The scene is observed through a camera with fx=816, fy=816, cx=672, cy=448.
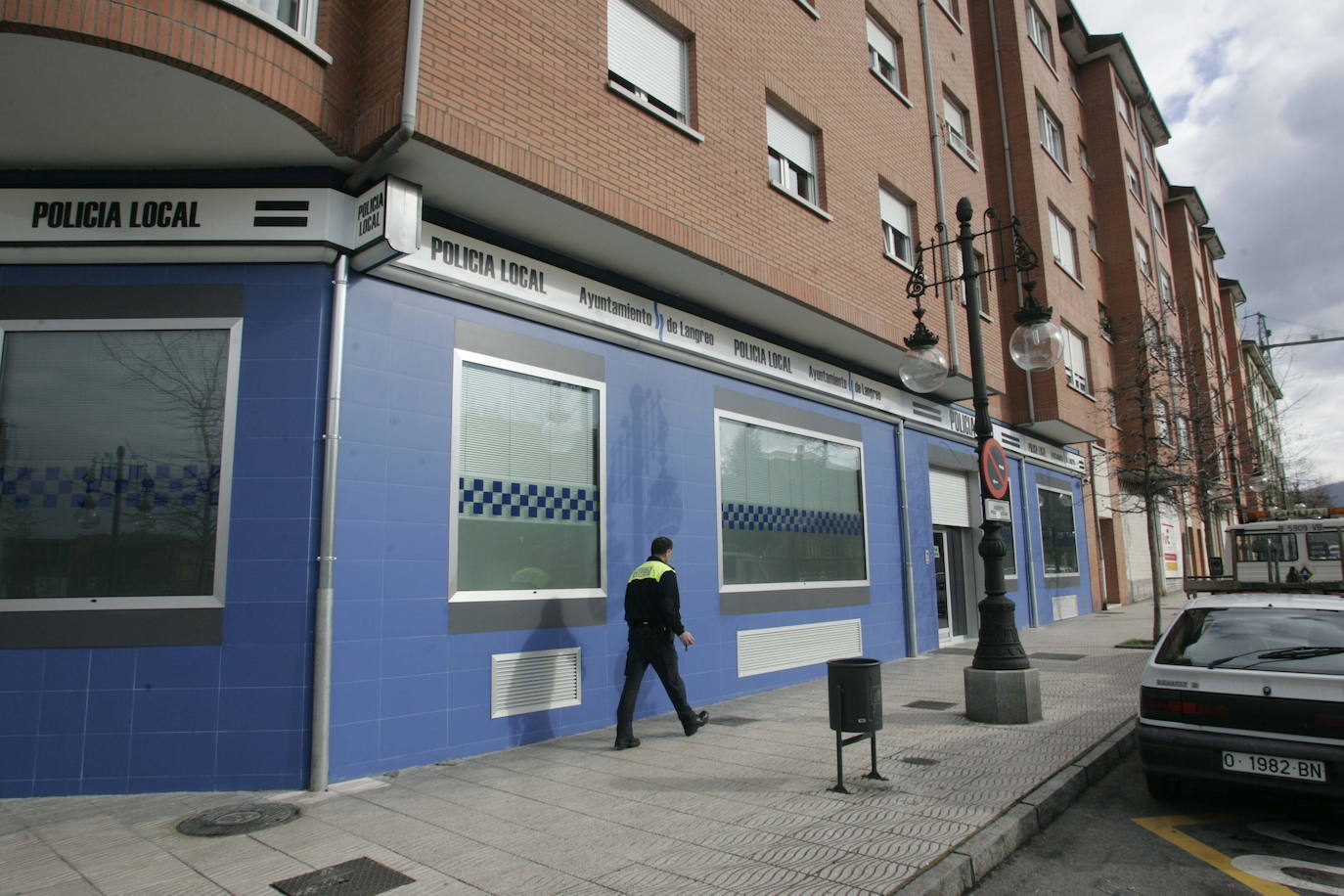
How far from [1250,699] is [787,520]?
6378 millimetres

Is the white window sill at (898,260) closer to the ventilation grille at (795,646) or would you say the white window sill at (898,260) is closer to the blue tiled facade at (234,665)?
the ventilation grille at (795,646)

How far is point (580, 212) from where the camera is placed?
7.27 metres

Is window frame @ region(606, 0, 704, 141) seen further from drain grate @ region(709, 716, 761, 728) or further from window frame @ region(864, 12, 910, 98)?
drain grate @ region(709, 716, 761, 728)

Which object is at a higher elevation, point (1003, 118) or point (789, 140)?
point (1003, 118)

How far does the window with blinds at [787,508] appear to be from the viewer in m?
10.1

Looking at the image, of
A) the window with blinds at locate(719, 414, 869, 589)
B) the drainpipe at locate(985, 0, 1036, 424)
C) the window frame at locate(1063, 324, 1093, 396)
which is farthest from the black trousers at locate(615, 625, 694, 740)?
the window frame at locate(1063, 324, 1093, 396)

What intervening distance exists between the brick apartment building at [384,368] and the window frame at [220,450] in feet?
0.08

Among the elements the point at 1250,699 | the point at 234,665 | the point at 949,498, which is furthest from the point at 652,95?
the point at 949,498

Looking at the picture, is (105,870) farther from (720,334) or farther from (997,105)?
(997,105)

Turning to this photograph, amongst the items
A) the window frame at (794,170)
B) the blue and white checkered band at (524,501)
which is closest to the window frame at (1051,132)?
Result: the window frame at (794,170)

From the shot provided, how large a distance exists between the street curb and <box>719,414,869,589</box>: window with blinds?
14.1ft

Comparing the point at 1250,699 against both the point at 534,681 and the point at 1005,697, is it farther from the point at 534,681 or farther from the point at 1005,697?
the point at 534,681

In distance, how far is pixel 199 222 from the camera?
6.17 meters

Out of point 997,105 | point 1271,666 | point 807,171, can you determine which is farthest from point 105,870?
point 997,105
